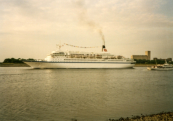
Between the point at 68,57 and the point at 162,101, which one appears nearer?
the point at 162,101

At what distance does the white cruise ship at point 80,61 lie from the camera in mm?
58562

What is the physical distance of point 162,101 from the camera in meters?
13.3

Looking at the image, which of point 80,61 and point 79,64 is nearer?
point 79,64

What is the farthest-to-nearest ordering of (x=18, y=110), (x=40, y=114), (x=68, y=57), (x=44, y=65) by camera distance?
(x=68, y=57)
(x=44, y=65)
(x=18, y=110)
(x=40, y=114)

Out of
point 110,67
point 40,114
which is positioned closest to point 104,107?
point 40,114

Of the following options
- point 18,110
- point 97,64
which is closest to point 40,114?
point 18,110

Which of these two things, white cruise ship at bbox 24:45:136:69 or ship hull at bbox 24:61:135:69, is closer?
ship hull at bbox 24:61:135:69

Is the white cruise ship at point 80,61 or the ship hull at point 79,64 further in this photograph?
the white cruise ship at point 80,61

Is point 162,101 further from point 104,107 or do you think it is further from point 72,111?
point 72,111

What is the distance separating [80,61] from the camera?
204 ft

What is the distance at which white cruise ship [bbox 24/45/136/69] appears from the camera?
58562 millimetres

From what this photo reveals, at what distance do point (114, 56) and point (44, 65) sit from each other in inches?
1037

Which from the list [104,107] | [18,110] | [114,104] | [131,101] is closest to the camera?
[18,110]

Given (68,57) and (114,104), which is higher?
(68,57)
